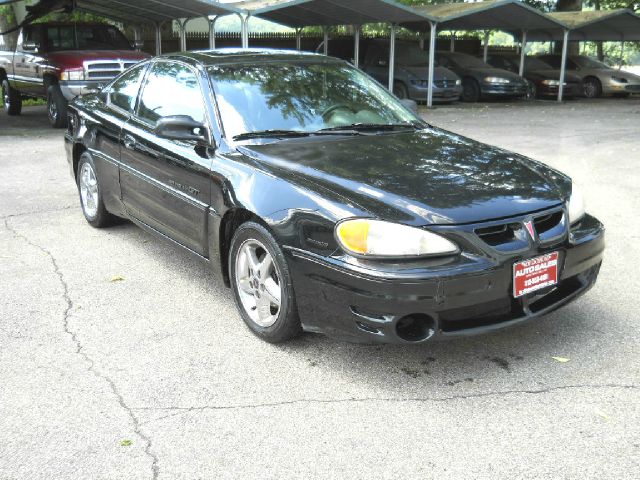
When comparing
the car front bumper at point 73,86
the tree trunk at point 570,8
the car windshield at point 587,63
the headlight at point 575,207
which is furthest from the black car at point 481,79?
the headlight at point 575,207

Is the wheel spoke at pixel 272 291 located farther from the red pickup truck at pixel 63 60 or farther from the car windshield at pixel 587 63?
the car windshield at pixel 587 63

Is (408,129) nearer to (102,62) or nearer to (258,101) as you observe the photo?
(258,101)

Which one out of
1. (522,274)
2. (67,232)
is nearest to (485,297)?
(522,274)

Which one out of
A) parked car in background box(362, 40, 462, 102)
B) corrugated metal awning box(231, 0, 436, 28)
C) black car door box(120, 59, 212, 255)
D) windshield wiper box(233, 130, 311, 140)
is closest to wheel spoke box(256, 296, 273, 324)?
black car door box(120, 59, 212, 255)

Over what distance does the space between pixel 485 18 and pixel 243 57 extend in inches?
723

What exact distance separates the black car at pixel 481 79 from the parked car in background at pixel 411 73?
1.13 metres

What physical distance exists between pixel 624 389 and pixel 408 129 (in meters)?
2.27

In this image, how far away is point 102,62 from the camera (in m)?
13.1

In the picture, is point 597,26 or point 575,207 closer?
point 575,207

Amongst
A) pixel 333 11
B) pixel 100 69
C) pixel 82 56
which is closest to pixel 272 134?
pixel 100 69

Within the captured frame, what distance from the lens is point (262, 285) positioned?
4078 mm

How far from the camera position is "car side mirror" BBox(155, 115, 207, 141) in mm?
4445

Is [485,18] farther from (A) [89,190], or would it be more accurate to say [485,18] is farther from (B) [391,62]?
(A) [89,190]

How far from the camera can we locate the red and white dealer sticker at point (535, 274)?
11.7ft
